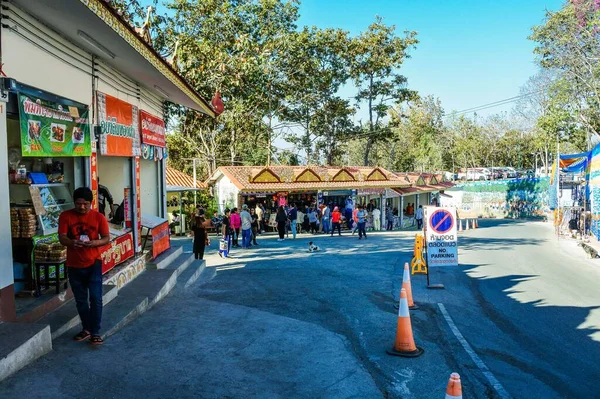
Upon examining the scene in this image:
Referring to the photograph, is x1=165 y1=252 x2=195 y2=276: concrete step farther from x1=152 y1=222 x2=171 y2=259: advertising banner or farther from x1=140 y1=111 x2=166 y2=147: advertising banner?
x1=140 y1=111 x2=166 y2=147: advertising banner

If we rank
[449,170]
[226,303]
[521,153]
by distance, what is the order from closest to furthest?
[226,303] < [521,153] < [449,170]

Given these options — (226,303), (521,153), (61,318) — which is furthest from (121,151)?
(521,153)

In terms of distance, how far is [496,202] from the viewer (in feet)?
159

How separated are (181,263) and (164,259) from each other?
463 millimetres

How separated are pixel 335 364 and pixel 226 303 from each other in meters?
3.23

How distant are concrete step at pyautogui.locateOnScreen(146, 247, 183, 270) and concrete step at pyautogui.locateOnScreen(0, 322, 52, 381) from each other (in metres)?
4.54

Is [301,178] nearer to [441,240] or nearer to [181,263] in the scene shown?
[441,240]

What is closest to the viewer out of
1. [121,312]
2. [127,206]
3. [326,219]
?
[121,312]

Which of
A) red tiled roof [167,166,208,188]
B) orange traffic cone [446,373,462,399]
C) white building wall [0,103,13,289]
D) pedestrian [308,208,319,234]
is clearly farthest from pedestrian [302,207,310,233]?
orange traffic cone [446,373,462,399]

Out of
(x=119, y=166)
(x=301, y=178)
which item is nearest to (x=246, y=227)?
(x=119, y=166)

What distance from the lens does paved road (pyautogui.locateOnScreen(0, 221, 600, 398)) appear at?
4.79 meters

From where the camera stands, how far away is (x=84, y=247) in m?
5.15

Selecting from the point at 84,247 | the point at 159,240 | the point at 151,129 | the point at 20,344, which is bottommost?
the point at 20,344

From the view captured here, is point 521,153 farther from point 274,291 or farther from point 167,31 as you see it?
point 274,291
